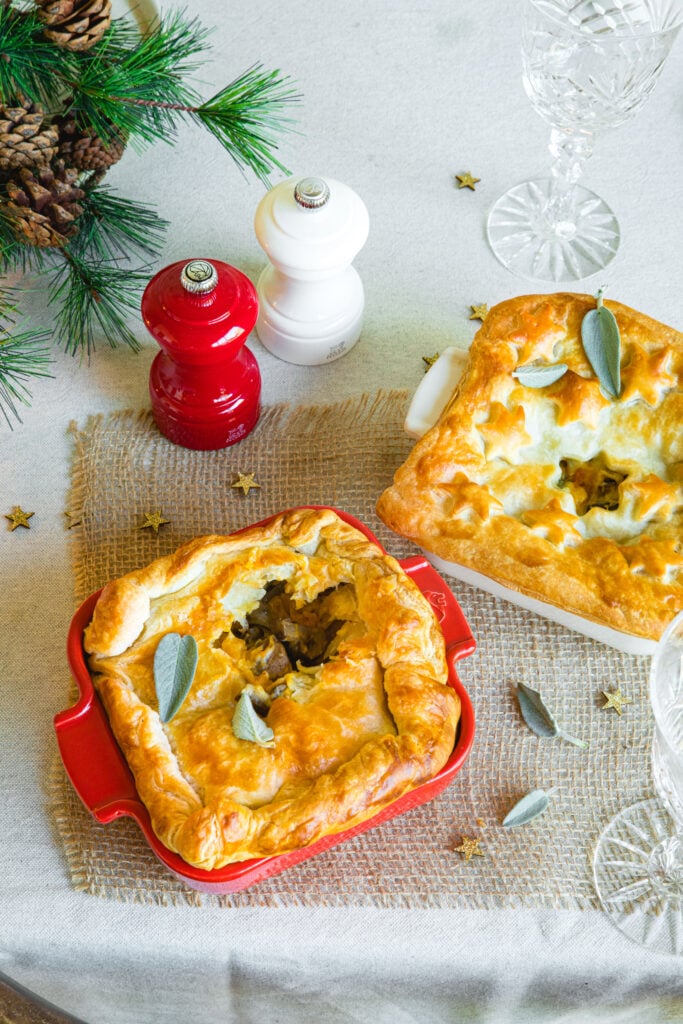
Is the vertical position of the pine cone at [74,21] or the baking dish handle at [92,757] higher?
the pine cone at [74,21]

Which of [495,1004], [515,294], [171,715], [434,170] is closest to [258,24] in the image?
[434,170]

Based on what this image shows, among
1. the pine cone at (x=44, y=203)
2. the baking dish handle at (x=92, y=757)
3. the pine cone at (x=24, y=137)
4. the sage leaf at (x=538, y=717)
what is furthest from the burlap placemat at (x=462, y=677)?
the pine cone at (x=24, y=137)

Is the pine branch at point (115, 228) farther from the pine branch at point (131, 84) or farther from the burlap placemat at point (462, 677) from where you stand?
the burlap placemat at point (462, 677)

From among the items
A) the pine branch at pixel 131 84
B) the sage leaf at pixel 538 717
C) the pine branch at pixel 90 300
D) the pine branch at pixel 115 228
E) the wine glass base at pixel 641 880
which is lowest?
the wine glass base at pixel 641 880

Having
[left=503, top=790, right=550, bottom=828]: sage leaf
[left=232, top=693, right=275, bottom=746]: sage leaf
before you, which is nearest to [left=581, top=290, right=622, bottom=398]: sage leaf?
[left=503, top=790, right=550, bottom=828]: sage leaf

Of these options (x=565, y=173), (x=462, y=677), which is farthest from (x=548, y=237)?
(x=462, y=677)

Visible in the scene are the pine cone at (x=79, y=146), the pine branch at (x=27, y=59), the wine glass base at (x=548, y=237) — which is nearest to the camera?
the pine branch at (x=27, y=59)

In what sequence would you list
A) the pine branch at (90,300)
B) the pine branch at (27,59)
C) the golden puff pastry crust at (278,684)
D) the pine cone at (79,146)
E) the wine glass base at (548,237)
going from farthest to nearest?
the wine glass base at (548,237), the pine branch at (90,300), the pine cone at (79,146), the pine branch at (27,59), the golden puff pastry crust at (278,684)

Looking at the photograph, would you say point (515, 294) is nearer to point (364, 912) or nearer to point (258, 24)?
point (258, 24)
